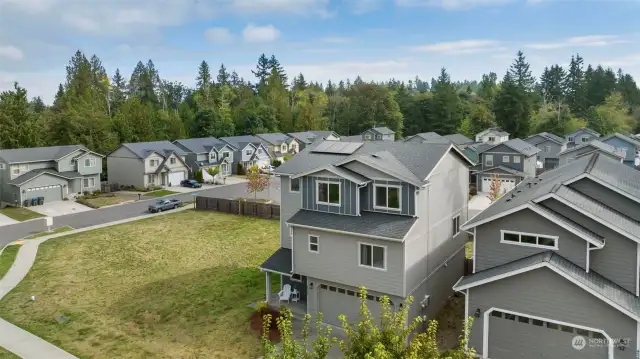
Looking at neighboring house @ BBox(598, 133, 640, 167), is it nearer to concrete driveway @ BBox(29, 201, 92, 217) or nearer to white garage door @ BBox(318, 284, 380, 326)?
white garage door @ BBox(318, 284, 380, 326)

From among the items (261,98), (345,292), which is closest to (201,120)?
(261,98)

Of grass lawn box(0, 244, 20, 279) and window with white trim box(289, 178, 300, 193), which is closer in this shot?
window with white trim box(289, 178, 300, 193)

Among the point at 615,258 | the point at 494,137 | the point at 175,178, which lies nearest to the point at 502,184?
the point at 494,137

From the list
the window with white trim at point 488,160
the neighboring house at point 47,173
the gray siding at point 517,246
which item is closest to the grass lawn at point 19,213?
the neighboring house at point 47,173

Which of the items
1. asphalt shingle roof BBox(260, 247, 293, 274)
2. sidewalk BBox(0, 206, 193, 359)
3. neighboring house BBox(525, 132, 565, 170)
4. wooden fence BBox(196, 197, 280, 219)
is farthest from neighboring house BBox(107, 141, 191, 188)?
neighboring house BBox(525, 132, 565, 170)

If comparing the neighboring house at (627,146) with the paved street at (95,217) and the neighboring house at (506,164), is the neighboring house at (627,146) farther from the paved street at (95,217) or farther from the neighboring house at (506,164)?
the paved street at (95,217)

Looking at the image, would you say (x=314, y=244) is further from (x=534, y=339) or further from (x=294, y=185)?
(x=534, y=339)
